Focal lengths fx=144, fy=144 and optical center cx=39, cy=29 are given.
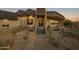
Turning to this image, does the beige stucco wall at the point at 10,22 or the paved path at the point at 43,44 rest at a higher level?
the beige stucco wall at the point at 10,22

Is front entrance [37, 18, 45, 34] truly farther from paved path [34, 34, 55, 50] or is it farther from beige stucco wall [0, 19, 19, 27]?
beige stucco wall [0, 19, 19, 27]

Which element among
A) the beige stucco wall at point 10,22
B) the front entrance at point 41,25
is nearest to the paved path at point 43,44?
the front entrance at point 41,25

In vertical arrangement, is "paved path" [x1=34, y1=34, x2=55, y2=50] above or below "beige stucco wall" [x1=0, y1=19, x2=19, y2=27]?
below

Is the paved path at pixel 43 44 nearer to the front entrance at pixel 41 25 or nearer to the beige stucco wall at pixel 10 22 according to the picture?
the front entrance at pixel 41 25

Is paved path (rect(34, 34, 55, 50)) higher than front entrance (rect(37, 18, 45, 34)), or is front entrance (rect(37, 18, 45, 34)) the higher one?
front entrance (rect(37, 18, 45, 34))

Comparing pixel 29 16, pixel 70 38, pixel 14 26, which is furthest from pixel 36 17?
pixel 70 38

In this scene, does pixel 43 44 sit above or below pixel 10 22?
below

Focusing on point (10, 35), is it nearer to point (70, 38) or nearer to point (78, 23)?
point (70, 38)

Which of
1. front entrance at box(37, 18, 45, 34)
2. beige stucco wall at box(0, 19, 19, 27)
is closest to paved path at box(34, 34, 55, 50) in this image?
front entrance at box(37, 18, 45, 34)

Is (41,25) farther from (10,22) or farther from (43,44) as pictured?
(10,22)

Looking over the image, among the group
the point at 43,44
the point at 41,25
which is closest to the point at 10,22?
the point at 41,25
